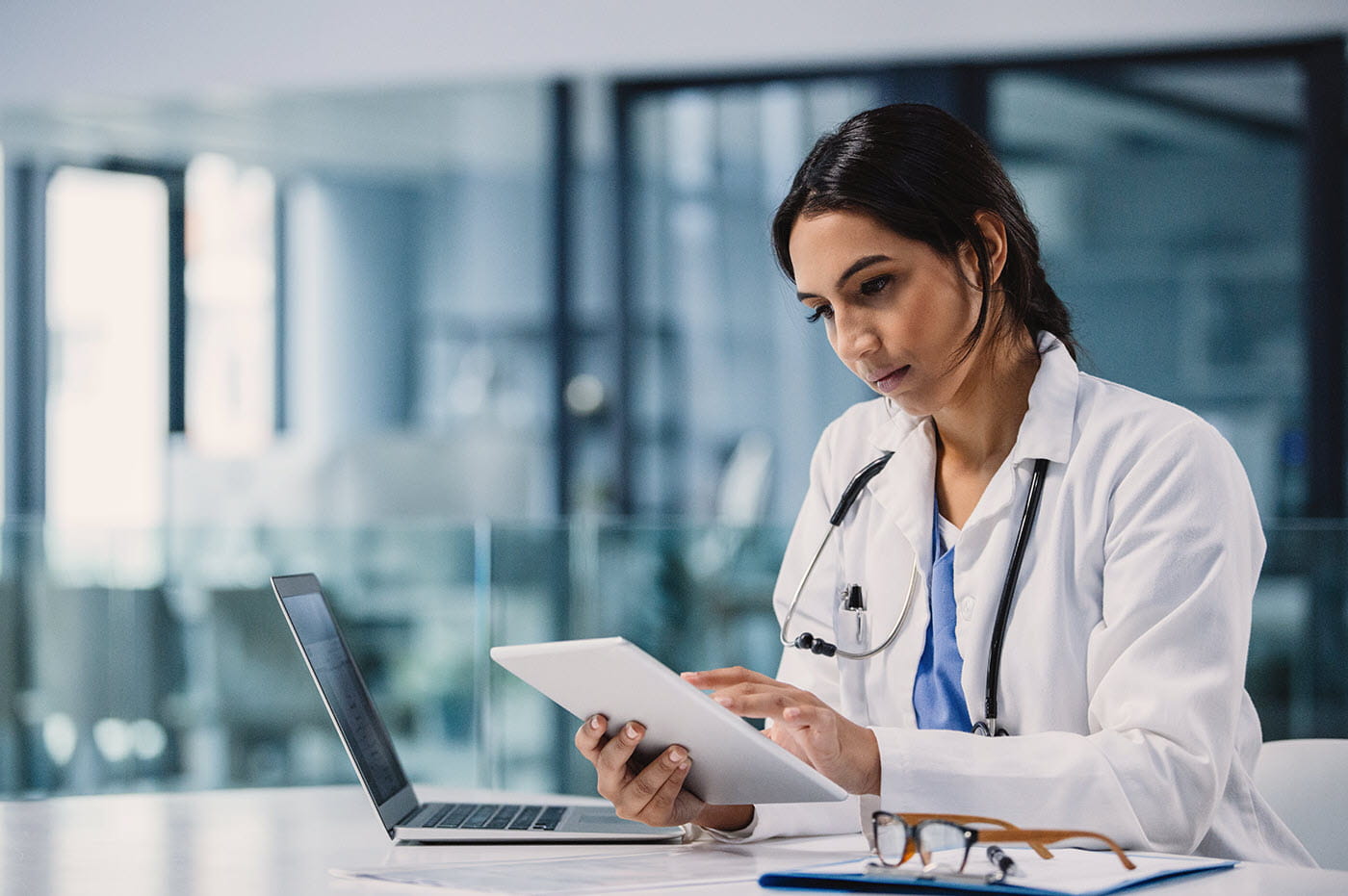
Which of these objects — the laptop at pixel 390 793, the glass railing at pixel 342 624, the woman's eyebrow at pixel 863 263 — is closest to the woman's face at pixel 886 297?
the woman's eyebrow at pixel 863 263

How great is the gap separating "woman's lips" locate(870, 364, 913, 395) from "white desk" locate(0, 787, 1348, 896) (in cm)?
46

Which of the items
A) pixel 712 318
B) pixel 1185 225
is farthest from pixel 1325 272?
pixel 712 318

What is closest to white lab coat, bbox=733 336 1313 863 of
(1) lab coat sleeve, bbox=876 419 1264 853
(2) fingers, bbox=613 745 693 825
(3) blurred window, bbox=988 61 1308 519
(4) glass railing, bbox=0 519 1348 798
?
(1) lab coat sleeve, bbox=876 419 1264 853

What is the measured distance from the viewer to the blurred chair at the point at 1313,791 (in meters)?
1.43

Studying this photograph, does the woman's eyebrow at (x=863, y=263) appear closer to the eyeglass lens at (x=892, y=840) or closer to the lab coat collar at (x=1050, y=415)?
the lab coat collar at (x=1050, y=415)

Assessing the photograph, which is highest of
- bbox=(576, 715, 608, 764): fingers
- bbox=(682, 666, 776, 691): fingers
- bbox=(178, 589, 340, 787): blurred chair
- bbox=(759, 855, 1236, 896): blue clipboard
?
bbox=(682, 666, 776, 691): fingers

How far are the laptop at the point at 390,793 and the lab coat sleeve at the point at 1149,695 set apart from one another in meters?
0.27

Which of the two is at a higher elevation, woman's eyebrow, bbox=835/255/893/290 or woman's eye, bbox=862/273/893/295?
woman's eyebrow, bbox=835/255/893/290

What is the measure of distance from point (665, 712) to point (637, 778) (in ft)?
0.37

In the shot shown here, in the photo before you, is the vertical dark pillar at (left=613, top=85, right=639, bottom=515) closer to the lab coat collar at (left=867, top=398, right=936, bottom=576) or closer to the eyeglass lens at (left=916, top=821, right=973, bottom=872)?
the lab coat collar at (left=867, top=398, right=936, bottom=576)

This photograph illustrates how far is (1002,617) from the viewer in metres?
1.41

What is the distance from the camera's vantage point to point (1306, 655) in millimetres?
2904

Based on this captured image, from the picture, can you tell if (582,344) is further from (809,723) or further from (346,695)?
(809,723)

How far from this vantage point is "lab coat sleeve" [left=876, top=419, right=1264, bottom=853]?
1.20 m
